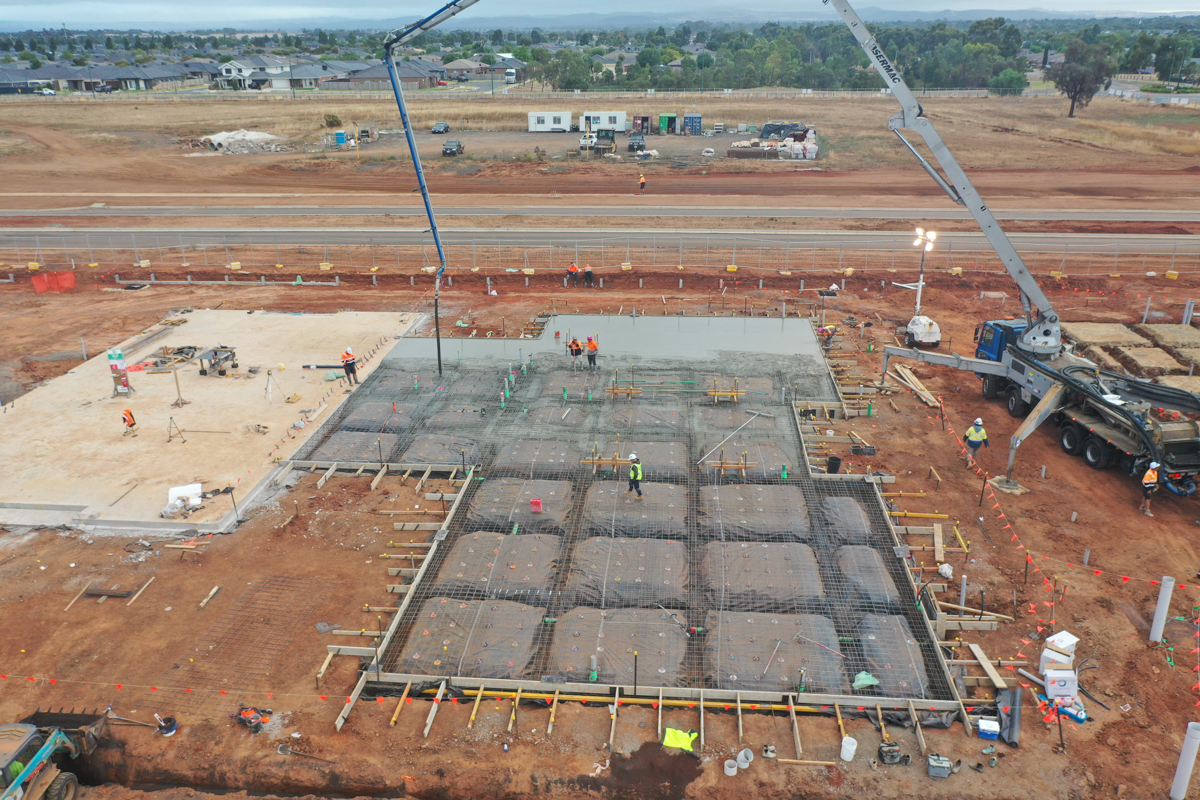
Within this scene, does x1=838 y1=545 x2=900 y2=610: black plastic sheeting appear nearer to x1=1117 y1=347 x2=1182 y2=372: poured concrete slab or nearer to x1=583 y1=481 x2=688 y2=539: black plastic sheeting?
x1=583 y1=481 x2=688 y2=539: black plastic sheeting

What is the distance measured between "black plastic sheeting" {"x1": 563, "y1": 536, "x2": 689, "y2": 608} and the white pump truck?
11369mm

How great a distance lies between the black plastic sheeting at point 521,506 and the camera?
2042 centimetres

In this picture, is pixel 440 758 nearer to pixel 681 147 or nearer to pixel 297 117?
pixel 681 147

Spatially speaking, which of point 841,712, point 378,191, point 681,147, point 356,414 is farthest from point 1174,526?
point 681,147

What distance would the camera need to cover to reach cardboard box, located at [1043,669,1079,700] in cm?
1509

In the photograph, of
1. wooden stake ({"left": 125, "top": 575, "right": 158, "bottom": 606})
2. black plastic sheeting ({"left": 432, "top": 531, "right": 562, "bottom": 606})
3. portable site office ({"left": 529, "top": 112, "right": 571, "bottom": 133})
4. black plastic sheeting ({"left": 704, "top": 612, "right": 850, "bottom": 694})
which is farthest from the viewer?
portable site office ({"left": 529, "top": 112, "right": 571, "bottom": 133})

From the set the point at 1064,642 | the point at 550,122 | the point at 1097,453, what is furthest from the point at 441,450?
the point at 550,122

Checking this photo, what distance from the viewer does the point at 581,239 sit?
49.2 meters

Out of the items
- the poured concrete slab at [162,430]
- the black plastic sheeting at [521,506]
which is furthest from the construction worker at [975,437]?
the poured concrete slab at [162,430]

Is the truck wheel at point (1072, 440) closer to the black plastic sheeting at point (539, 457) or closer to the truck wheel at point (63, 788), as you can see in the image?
the black plastic sheeting at point (539, 457)

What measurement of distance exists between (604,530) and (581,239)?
32.1 metres

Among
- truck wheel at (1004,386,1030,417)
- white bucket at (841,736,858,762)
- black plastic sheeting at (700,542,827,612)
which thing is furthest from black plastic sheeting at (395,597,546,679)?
truck wheel at (1004,386,1030,417)

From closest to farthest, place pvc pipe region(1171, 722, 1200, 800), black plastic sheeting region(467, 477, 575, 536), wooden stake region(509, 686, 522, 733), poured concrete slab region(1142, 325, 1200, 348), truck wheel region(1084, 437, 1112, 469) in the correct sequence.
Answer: pvc pipe region(1171, 722, 1200, 800) < wooden stake region(509, 686, 522, 733) < black plastic sheeting region(467, 477, 575, 536) < truck wheel region(1084, 437, 1112, 469) < poured concrete slab region(1142, 325, 1200, 348)

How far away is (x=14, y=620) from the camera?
58.2 feet
